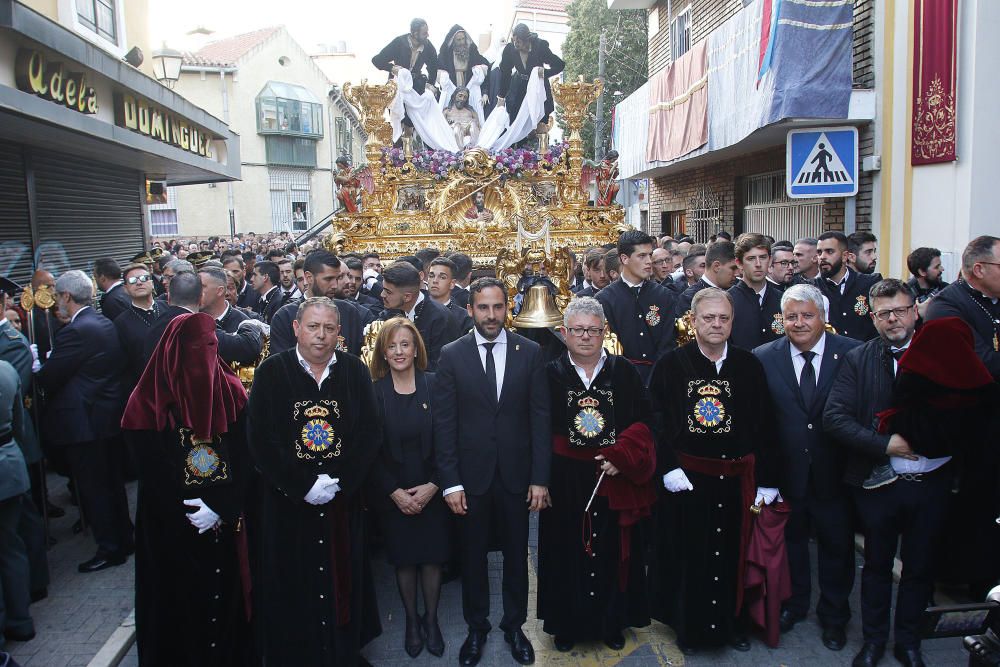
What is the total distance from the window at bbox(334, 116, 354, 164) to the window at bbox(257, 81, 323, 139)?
3340 millimetres

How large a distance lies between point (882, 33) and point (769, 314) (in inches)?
233

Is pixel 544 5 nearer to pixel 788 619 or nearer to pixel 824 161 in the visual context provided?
pixel 824 161

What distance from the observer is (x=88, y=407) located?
5414mm

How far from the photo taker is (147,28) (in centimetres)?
1425

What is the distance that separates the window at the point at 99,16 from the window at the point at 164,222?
67.7 feet

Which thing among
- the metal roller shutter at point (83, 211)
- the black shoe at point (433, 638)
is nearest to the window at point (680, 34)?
the metal roller shutter at point (83, 211)

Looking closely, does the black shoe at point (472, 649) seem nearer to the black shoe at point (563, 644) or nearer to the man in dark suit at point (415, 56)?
the black shoe at point (563, 644)

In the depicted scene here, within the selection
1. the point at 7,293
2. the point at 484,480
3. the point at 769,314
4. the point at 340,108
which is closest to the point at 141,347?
the point at 7,293

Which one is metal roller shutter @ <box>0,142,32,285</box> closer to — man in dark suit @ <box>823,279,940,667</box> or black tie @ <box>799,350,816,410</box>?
black tie @ <box>799,350,816,410</box>

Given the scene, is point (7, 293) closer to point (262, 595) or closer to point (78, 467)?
point (78, 467)

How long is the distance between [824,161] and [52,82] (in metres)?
8.65

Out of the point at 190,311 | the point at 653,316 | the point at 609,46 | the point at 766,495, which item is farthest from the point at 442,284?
the point at 609,46

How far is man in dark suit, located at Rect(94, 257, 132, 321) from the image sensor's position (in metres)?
6.31

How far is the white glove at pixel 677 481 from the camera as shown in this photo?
13.3 ft
